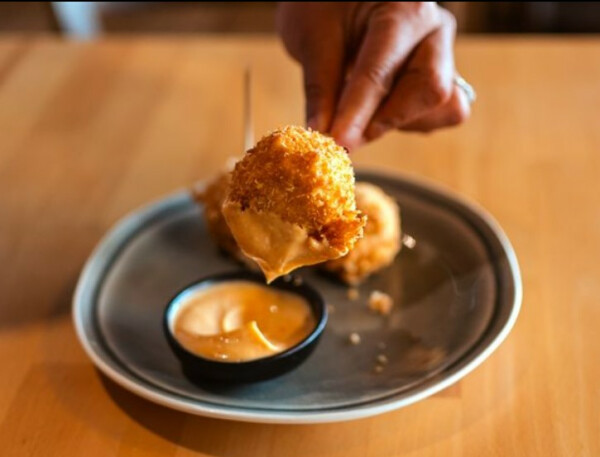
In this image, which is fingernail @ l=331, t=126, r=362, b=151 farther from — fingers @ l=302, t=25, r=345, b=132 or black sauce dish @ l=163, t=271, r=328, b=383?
black sauce dish @ l=163, t=271, r=328, b=383

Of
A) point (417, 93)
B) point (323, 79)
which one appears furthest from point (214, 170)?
point (417, 93)

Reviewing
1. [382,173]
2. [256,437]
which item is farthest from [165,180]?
[256,437]

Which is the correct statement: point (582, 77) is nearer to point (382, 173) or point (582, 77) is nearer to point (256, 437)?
point (382, 173)

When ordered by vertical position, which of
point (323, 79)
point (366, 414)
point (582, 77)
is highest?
point (323, 79)

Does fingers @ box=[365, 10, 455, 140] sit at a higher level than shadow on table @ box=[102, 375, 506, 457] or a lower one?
higher

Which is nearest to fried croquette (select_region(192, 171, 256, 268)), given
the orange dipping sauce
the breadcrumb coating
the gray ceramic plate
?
the gray ceramic plate

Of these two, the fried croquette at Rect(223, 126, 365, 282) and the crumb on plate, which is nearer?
the fried croquette at Rect(223, 126, 365, 282)

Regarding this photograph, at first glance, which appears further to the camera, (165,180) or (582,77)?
(582,77)
